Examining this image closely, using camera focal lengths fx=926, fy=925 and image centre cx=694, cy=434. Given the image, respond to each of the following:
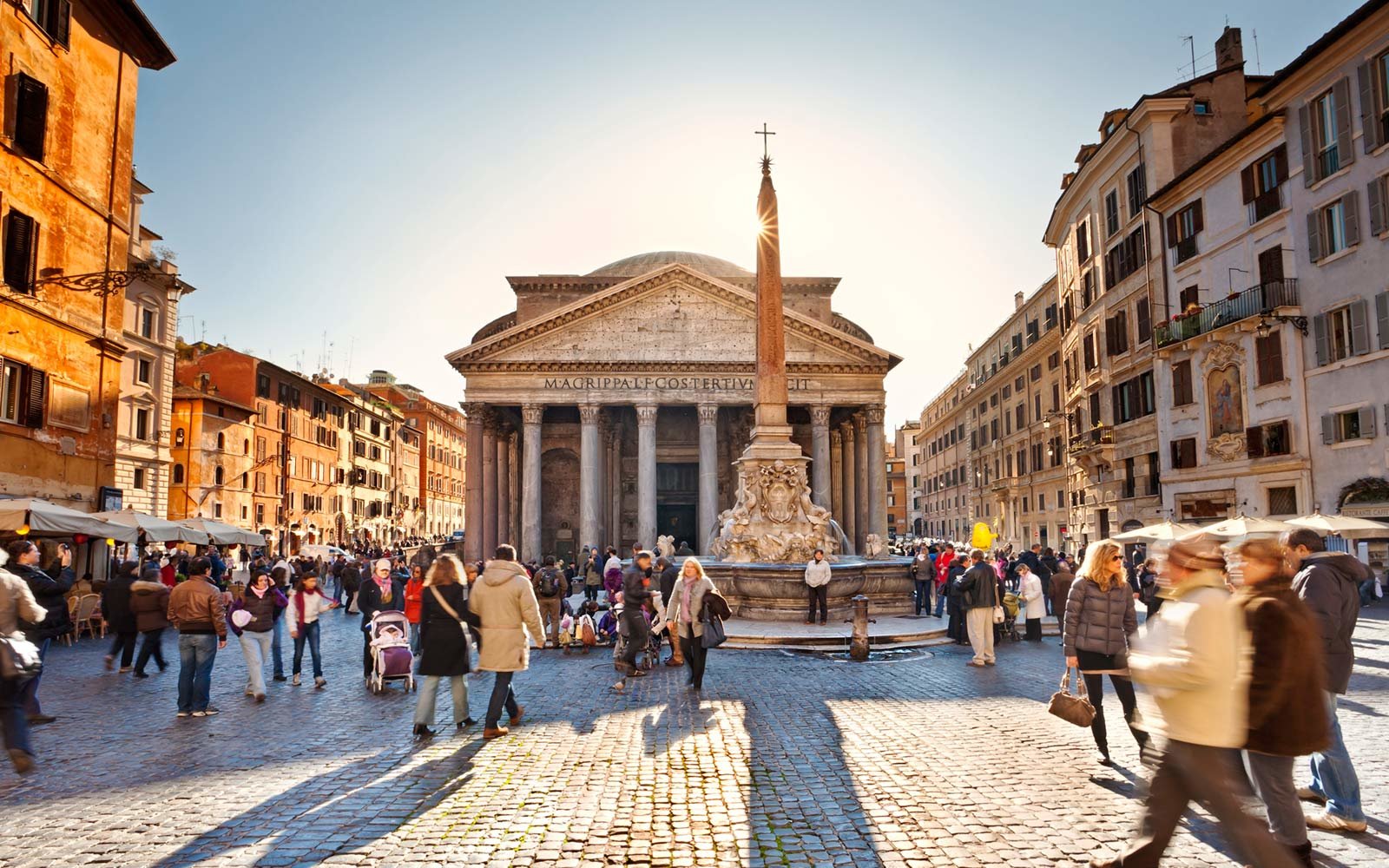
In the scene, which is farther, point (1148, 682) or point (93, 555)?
point (93, 555)

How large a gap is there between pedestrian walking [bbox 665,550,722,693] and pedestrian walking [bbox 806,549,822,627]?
181 inches

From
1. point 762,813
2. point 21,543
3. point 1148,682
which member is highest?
point 21,543

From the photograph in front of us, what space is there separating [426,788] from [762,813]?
2.10 metres

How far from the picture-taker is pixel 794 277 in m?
44.2

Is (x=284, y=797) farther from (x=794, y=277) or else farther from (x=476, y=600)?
(x=794, y=277)

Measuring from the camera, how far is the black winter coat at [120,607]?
446 inches

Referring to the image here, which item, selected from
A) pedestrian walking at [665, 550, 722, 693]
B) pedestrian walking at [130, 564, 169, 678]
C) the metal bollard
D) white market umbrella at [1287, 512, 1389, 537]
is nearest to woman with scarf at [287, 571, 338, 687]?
pedestrian walking at [130, 564, 169, 678]

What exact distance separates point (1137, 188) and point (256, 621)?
91.4 feet

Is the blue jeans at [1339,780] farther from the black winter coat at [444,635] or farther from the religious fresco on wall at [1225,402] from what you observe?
the religious fresco on wall at [1225,402]

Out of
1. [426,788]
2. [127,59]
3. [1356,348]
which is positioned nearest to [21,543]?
[426,788]

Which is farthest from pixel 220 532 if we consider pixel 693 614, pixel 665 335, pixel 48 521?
pixel 665 335

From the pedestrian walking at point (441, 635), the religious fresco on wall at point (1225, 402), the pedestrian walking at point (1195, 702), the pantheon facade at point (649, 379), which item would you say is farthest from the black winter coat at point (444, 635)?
the pantheon facade at point (649, 379)

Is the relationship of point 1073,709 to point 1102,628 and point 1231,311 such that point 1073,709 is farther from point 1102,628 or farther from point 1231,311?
point 1231,311

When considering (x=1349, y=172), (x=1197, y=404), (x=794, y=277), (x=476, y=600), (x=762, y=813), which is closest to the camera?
(x=762, y=813)
